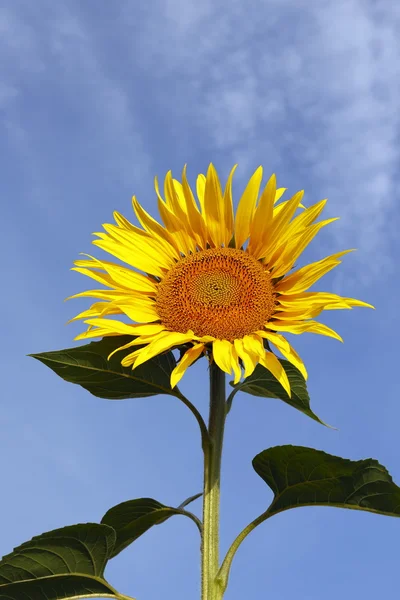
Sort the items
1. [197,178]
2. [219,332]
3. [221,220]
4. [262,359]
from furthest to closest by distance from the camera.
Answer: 1. [197,178]
2. [221,220]
3. [219,332]
4. [262,359]

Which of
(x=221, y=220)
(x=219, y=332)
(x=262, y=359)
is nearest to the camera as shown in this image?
(x=262, y=359)

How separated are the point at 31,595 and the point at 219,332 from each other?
1.70 m

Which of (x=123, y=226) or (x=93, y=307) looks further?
(x=123, y=226)

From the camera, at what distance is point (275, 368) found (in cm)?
337

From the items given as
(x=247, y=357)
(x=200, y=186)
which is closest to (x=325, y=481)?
(x=247, y=357)

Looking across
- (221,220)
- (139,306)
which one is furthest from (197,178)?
(139,306)

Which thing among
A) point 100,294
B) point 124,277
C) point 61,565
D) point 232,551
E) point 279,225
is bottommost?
point 61,565

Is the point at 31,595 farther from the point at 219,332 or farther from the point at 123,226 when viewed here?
the point at 123,226

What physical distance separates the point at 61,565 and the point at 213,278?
1.69 meters

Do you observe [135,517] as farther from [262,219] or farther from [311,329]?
[262,219]

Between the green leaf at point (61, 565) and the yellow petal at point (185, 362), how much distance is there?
33.7 inches

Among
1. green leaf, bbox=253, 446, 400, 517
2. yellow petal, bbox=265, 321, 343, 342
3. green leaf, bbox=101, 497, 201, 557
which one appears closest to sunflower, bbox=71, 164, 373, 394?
yellow petal, bbox=265, 321, 343, 342

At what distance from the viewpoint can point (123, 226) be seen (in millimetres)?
4164

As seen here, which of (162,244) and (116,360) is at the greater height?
(162,244)
